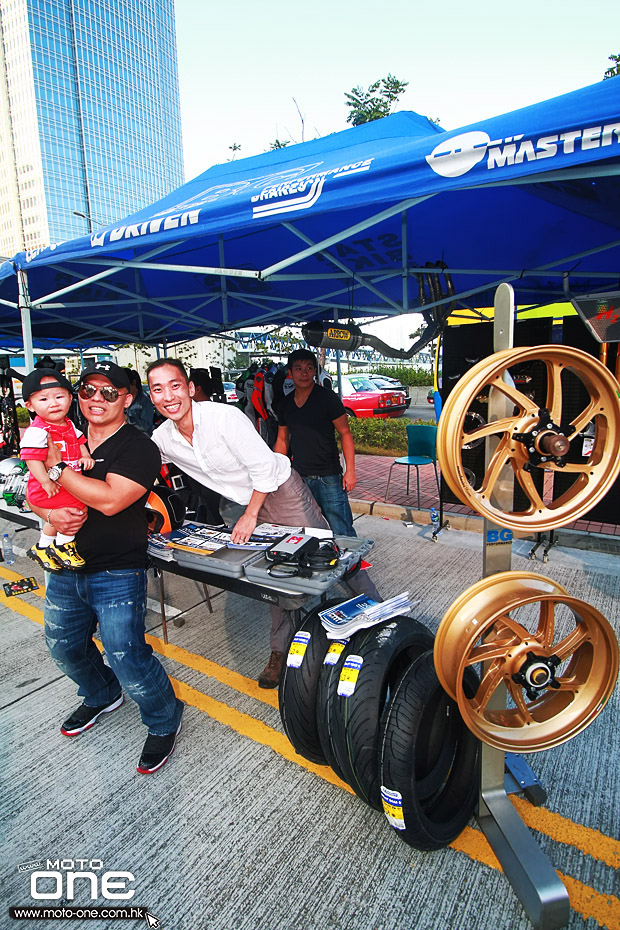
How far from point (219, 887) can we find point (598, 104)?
3147 mm

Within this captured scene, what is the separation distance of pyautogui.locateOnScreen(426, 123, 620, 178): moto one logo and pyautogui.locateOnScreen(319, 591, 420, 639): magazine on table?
1792mm

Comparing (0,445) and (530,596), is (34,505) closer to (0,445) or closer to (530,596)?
(530,596)

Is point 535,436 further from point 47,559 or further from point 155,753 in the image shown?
point 155,753

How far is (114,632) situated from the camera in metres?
2.18

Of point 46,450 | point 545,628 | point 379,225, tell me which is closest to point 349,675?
point 545,628

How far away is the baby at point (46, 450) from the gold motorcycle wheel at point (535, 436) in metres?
1.65

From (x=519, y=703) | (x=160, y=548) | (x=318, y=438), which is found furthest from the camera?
(x=318, y=438)

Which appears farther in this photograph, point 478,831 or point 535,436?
point 478,831

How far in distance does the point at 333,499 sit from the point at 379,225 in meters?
2.23

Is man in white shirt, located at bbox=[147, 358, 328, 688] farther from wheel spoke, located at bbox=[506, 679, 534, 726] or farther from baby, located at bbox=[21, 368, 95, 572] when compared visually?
wheel spoke, located at bbox=[506, 679, 534, 726]

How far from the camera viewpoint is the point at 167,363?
7.91 ft

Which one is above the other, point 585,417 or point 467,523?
point 585,417

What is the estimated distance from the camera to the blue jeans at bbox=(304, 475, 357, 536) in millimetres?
3998

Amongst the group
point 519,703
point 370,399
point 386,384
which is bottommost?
point 519,703
